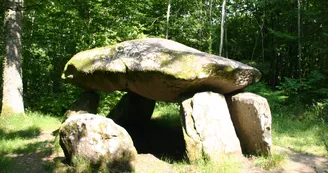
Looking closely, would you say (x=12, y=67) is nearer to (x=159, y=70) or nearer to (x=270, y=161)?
(x=159, y=70)

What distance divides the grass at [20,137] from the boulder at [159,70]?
1.65 metres

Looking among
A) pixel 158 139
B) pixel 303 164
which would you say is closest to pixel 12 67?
pixel 158 139

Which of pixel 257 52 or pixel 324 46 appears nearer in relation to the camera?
pixel 324 46

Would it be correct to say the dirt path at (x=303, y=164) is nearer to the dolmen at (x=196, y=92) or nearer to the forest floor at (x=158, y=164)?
the forest floor at (x=158, y=164)

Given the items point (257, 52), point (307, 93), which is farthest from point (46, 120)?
point (257, 52)

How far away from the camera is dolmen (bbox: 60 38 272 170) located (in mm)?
5352

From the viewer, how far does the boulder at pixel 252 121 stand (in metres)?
5.55

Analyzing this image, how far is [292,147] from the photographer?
6.56 m

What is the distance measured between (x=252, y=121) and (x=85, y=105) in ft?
12.0

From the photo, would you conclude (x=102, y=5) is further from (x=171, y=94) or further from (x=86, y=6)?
(x=171, y=94)

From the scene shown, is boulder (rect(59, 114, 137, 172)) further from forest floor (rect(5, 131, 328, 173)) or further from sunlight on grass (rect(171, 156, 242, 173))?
sunlight on grass (rect(171, 156, 242, 173))

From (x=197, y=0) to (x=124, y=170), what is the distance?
11.6m

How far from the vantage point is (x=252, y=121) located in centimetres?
575

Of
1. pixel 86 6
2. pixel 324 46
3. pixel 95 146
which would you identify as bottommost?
pixel 95 146
